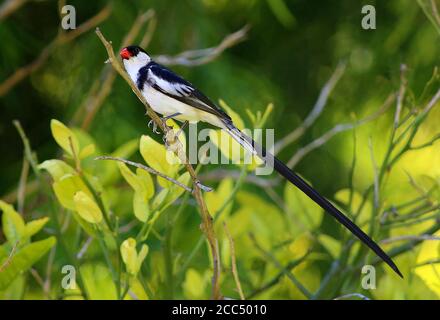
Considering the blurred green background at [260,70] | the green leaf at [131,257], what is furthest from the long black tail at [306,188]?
the blurred green background at [260,70]

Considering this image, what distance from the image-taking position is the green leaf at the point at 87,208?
3.30 ft

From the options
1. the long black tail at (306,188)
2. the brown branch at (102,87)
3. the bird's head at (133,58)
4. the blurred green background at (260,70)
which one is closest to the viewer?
the long black tail at (306,188)

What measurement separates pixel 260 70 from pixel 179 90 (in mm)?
1016

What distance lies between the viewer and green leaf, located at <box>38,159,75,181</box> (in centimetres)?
108

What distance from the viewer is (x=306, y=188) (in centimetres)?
101

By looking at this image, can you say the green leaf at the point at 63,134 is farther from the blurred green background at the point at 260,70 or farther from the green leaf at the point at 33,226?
the blurred green background at the point at 260,70

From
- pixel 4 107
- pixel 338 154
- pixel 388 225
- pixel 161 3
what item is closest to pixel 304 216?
pixel 388 225

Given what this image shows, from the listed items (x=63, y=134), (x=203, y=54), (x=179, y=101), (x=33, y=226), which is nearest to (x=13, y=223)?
(x=33, y=226)

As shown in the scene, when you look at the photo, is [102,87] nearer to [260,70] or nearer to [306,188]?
[260,70]

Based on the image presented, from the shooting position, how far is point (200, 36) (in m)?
1.90

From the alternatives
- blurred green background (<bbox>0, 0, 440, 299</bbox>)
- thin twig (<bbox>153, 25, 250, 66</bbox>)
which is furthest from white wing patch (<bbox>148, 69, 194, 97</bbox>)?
blurred green background (<bbox>0, 0, 440, 299</bbox>)

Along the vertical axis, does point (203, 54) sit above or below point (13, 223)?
above

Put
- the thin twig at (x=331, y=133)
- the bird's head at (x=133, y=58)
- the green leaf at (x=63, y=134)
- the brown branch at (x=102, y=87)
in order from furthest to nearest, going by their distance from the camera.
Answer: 1. the brown branch at (x=102, y=87)
2. the thin twig at (x=331, y=133)
3. the bird's head at (x=133, y=58)
4. the green leaf at (x=63, y=134)

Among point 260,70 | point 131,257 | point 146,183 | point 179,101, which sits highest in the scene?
point 260,70
